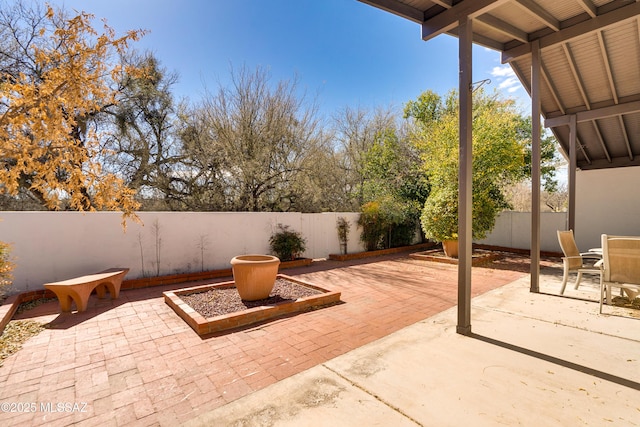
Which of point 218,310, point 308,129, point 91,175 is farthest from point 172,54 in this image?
point 218,310

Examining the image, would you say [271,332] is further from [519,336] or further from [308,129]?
[308,129]

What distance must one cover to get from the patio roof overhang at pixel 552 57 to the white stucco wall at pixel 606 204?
48.2 inches

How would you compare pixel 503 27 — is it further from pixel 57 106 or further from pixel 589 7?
pixel 57 106

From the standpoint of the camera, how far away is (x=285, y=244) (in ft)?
26.5

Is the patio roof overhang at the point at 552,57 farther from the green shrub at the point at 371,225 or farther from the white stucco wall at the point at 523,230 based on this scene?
the green shrub at the point at 371,225

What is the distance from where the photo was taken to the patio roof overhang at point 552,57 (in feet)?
11.5

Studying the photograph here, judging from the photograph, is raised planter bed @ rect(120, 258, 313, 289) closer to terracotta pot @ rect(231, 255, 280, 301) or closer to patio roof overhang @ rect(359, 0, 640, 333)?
terracotta pot @ rect(231, 255, 280, 301)

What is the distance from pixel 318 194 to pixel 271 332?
22.6 ft

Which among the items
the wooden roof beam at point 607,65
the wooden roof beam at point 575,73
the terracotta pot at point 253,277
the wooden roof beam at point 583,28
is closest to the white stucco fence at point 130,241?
the terracotta pot at point 253,277

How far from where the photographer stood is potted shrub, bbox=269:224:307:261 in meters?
8.01

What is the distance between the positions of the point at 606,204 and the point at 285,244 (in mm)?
10362

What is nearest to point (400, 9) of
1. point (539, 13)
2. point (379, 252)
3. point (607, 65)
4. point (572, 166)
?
point (539, 13)

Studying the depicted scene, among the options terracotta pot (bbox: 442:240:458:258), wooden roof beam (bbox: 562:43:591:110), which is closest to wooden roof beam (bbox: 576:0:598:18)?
wooden roof beam (bbox: 562:43:591:110)

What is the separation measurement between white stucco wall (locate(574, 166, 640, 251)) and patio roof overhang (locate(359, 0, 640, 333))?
122cm
